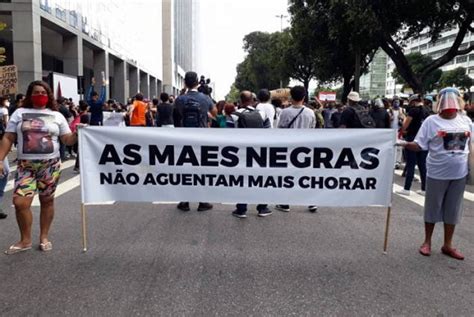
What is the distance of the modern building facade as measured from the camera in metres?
20.0

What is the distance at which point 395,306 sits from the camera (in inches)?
142

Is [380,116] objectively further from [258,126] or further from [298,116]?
[258,126]

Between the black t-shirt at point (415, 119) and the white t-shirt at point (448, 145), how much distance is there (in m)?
4.28

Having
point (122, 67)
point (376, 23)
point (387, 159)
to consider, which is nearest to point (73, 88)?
point (376, 23)

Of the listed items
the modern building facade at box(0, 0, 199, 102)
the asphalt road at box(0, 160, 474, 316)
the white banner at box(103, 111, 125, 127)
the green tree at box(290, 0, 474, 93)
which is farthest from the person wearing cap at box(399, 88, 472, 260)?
the modern building facade at box(0, 0, 199, 102)

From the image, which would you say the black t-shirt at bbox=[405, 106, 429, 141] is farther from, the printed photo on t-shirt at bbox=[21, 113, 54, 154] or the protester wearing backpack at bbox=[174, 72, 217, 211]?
the printed photo on t-shirt at bbox=[21, 113, 54, 154]

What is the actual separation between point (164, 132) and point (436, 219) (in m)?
3.03

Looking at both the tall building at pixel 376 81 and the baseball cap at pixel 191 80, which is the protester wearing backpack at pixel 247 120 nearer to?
the baseball cap at pixel 191 80

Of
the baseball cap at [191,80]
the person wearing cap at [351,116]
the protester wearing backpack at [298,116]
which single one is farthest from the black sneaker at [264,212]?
the baseball cap at [191,80]

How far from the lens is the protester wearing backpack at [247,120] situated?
6277 mm

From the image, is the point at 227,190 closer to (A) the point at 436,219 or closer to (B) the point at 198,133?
(B) the point at 198,133

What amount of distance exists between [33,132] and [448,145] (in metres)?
4.21

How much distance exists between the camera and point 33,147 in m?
4.48

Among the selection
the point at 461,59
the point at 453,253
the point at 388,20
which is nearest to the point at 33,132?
the point at 453,253
